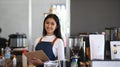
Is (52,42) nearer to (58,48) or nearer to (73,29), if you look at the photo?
(58,48)

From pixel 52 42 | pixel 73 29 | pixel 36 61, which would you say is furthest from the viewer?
pixel 73 29

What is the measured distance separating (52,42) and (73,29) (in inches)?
26.2

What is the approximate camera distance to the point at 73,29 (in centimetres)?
231

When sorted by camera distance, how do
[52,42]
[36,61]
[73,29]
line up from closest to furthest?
[36,61]
[52,42]
[73,29]

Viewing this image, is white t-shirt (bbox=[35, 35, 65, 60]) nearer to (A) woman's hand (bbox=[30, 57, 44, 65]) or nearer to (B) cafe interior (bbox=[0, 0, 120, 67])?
(B) cafe interior (bbox=[0, 0, 120, 67])

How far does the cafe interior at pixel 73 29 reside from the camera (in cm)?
177

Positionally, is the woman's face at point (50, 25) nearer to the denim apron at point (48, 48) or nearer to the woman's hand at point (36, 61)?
the denim apron at point (48, 48)

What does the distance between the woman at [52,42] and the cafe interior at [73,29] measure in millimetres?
101

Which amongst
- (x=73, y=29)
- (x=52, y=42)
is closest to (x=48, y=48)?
(x=52, y=42)

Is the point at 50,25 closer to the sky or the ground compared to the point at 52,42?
closer to the sky

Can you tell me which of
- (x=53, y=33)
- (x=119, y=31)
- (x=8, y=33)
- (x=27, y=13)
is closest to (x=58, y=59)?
(x=53, y=33)

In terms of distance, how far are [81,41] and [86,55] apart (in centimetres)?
16

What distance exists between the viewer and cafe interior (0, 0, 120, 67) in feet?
5.82

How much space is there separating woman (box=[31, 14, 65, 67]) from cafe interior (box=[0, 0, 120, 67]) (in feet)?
0.33
